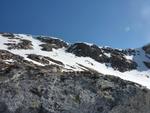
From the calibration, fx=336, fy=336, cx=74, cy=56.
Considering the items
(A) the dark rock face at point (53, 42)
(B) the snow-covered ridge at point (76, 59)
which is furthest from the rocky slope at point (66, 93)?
(A) the dark rock face at point (53, 42)

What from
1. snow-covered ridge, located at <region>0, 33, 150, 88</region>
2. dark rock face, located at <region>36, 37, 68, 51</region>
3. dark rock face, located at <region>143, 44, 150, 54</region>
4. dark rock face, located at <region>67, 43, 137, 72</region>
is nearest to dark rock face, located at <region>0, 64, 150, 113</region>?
snow-covered ridge, located at <region>0, 33, 150, 88</region>

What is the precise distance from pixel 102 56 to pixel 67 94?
13480 cm

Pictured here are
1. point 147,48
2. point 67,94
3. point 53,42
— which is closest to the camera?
point 67,94

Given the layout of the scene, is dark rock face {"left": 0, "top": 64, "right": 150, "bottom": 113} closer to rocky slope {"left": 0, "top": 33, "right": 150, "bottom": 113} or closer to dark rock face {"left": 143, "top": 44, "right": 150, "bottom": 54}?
rocky slope {"left": 0, "top": 33, "right": 150, "bottom": 113}

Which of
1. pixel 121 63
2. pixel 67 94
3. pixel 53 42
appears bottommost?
pixel 67 94

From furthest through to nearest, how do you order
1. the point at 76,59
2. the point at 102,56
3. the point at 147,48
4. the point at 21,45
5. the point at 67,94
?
the point at 147,48 → the point at 102,56 → the point at 21,45 → the point at 76,59 → the point at 67,94

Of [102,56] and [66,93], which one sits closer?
[66,93]

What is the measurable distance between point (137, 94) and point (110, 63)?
12992 cm

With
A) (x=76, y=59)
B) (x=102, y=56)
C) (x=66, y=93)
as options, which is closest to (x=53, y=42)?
(x=102, y=56)

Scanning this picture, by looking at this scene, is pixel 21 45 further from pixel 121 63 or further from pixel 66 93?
pixel 66 93

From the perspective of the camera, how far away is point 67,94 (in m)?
16.3

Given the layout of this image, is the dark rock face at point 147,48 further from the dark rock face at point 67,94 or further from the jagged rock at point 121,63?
the dark rock face at point 67,94

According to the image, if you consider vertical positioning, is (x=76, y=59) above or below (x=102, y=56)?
below

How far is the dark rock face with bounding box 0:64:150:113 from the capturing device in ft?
51.1
